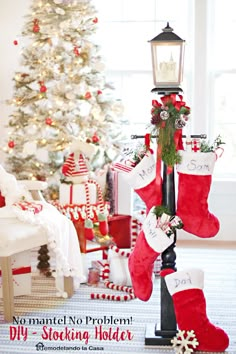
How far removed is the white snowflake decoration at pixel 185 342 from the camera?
3.18 metres

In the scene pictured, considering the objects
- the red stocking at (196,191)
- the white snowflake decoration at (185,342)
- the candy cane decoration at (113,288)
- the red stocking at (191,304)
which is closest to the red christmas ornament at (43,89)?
the candy cane decoration at (113,288)

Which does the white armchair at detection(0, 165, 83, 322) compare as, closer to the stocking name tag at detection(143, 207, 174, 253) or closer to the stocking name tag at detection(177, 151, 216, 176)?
the stocking name tag at detection(143, 207, 174, 253)

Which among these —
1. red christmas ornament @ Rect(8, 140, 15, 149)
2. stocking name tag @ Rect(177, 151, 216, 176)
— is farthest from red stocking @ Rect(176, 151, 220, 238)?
red christmas ornament @ Rect(8, 140, 15, 149)

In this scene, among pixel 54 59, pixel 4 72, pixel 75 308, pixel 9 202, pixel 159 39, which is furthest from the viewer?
pixel 4 72

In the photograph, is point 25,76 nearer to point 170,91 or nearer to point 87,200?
point 87,200

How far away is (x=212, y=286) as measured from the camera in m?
4.38

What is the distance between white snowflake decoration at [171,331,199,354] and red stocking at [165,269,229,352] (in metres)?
0.03

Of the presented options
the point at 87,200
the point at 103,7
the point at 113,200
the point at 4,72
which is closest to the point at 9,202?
the point at 87,200

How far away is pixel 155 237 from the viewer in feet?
10.5

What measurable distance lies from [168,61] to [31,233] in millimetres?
1382

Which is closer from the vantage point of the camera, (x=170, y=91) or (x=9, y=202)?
(x=170, y=91)

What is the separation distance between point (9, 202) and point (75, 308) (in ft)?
2.74

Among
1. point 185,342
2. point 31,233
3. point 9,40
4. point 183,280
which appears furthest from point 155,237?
point 9,40

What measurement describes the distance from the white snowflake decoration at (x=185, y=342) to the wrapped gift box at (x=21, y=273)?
1.25m
